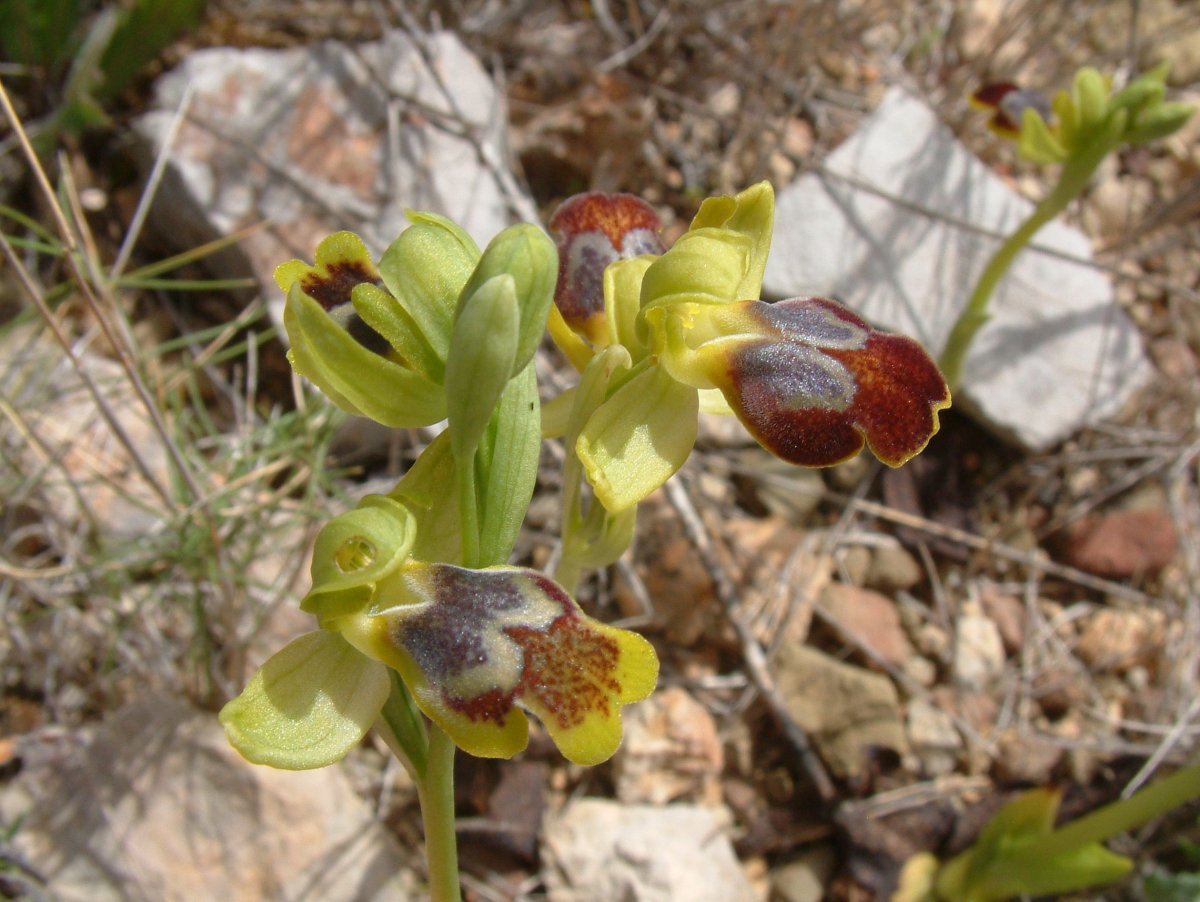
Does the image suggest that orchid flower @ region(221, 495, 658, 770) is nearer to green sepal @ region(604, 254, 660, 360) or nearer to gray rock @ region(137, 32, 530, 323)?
green sepal @ region(604, 254, 660, 360)

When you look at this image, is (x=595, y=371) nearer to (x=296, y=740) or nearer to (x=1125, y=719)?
(x=296, y=740)

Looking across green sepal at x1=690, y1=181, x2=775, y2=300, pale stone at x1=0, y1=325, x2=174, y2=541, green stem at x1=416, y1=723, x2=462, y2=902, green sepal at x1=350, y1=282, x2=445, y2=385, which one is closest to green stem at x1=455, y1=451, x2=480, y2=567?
green sepal at x1=350, y1=282, x2=445, y2=385

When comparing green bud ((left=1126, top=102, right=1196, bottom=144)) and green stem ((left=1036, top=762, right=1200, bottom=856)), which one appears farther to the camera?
green bud ((left=1126, top=102, right=1196, bottom=144))

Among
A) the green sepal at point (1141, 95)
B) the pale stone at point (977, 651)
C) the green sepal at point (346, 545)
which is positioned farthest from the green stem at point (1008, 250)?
the green sepal at point (346, 545)

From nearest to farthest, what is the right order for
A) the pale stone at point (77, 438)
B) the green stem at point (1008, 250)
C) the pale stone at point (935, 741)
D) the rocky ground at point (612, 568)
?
the rocky ground at point (612, 568) < the pale stone at point (77, 438) < the pale stone at point (935, 741) < the green stem at point (1008, 250)

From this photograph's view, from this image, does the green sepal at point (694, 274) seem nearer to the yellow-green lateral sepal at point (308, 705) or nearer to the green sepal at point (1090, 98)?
the yellow-green lateral sepal at point (308, 705)

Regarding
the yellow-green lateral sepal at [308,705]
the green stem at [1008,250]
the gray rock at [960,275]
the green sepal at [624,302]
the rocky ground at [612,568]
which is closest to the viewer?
the yellow-green lateral sepal at [308,705]
